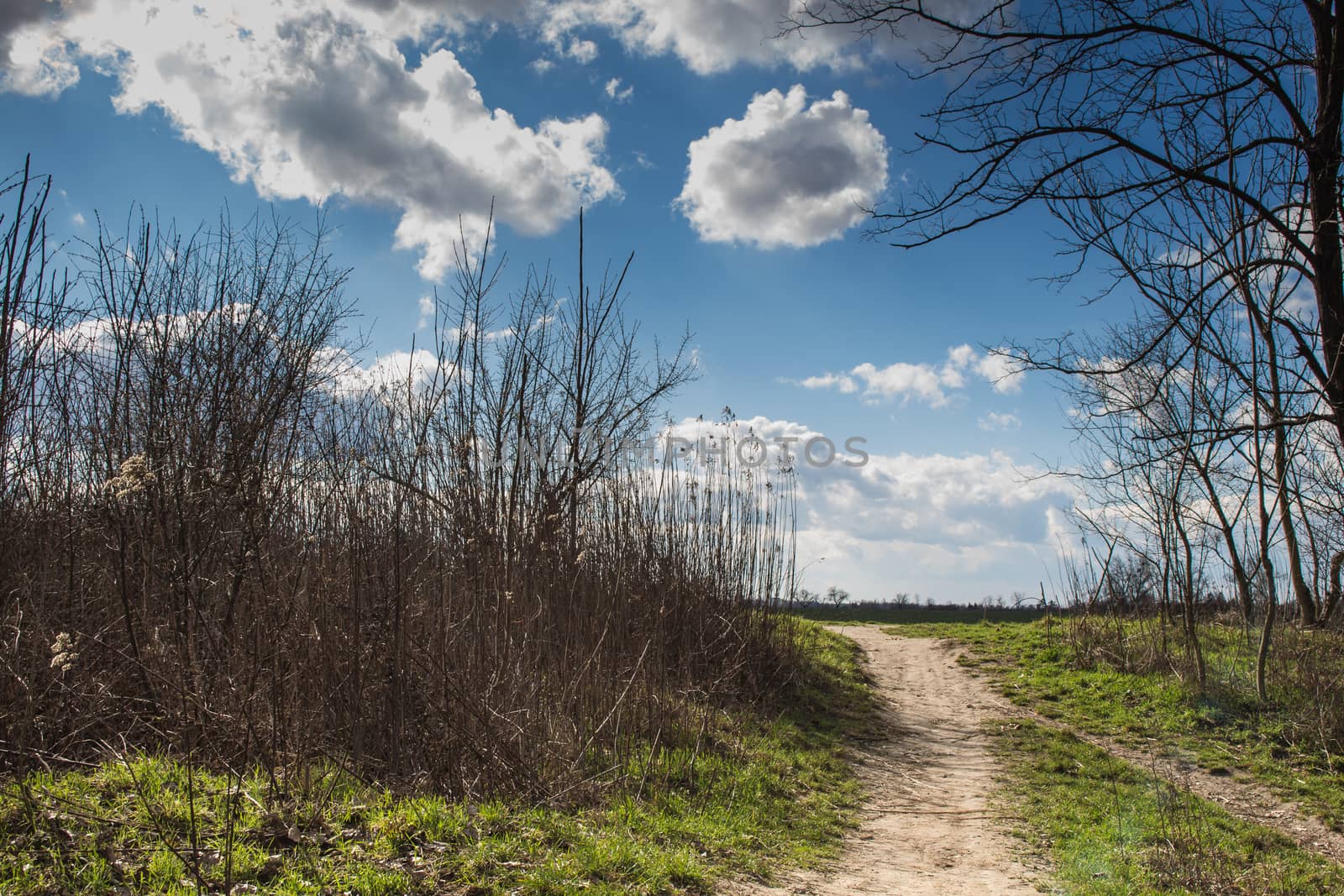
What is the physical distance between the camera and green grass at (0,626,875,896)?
3.06 meters

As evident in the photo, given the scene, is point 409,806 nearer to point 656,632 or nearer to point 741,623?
point 656,632

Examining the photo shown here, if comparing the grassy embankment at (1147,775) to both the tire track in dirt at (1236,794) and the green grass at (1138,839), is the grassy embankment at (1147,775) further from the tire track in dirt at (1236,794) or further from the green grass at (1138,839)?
the tire track in dirt at (1236,794)

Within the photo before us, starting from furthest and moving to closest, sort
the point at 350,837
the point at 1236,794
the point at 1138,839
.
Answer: the point at 1236,794, the point at 1138,839, the point at 350,837

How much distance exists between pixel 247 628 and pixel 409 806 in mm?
1791

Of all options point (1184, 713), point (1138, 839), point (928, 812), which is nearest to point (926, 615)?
point (1184, 713)

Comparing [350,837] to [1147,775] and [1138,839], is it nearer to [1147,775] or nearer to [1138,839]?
[1138,839]

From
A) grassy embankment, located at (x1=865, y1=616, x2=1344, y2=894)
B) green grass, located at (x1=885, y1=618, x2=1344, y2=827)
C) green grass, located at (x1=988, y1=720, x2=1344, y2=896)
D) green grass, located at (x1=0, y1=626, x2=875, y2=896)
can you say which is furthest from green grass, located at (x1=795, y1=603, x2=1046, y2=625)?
green grass, located at (x1=0, y1=626, x2=875, y2=896)

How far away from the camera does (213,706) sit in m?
4.29

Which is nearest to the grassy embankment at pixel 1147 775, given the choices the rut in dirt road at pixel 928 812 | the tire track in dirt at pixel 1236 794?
the tire track in dirt at pixel 1236 794

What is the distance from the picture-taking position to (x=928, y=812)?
6.42m

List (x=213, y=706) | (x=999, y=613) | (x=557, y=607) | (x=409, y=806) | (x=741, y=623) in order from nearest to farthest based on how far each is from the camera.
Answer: (x=409, y=806), (x=213, y=706), (x=557, y=607), (x=741, y=623), (x=999, y=613)

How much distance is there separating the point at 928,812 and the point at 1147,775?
2.46 metres

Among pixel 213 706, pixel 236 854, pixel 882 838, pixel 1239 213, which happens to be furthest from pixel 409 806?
pixel 1239 213

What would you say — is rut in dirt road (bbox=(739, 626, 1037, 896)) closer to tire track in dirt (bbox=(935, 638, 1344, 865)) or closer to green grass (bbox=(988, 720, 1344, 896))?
green grass (bbox=(988, 720, 1344, 896))
